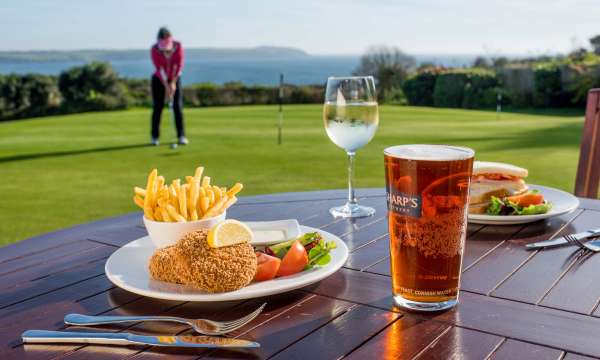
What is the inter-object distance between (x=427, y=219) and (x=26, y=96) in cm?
2387

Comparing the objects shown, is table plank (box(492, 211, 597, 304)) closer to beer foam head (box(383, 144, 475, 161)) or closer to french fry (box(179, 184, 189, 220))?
beer foam head (box(383, 144, 475, 161))

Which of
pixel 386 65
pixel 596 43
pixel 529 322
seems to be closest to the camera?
pixel 529 322

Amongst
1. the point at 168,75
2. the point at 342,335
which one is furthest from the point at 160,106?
the point at 342,335

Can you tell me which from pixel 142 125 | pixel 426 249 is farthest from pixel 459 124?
pixel 426 249

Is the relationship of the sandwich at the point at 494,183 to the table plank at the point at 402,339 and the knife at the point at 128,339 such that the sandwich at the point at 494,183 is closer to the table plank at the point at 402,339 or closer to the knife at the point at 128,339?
the table plank at the point at 402,339

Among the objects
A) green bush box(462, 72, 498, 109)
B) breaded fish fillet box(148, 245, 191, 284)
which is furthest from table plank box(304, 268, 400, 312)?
green bush box(462, 72, 498, 109)

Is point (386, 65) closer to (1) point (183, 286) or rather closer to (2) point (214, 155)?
(2) point (214, 155)

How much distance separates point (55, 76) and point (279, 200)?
2416 centimetres

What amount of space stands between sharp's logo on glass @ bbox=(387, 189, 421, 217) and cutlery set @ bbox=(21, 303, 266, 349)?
30 cm

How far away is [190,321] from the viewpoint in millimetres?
992

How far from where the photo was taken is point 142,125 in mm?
14961

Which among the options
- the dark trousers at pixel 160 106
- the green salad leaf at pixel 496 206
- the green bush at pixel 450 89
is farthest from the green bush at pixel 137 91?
the green salad leaf at pixel 496 206

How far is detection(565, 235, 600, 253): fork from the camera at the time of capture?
138 cm

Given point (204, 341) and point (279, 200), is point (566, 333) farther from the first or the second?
point (279, 200)
